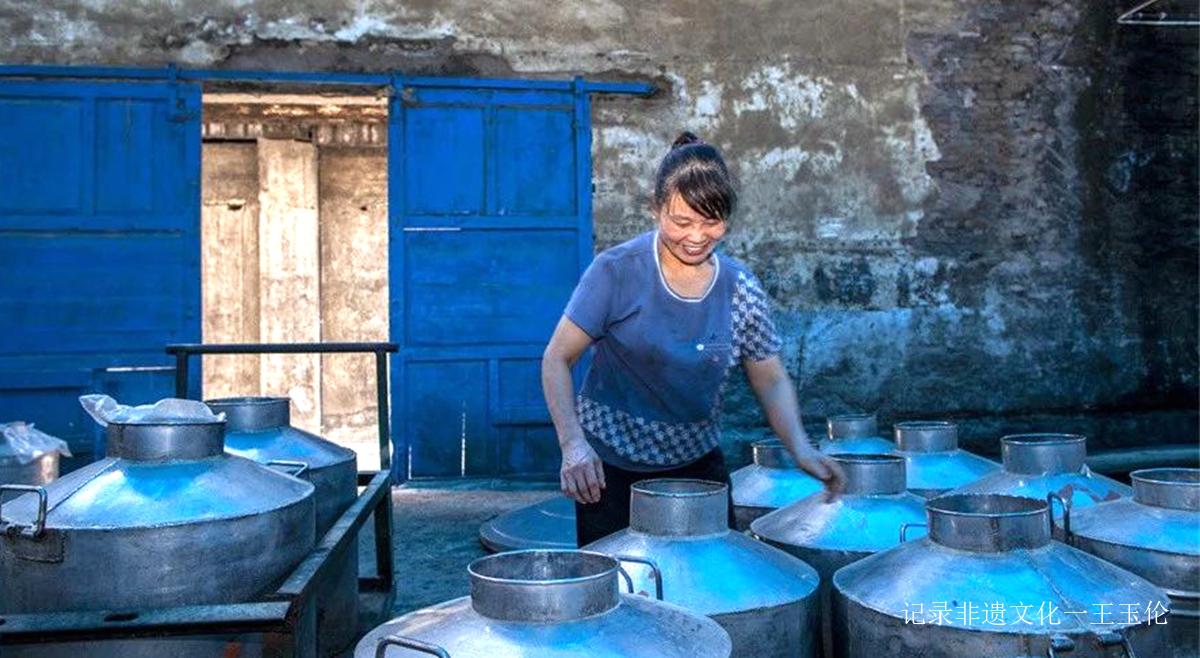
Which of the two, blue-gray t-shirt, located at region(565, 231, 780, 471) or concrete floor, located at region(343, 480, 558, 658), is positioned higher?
blue-gray t-shirt, located at region(565, 231, 780, 471)

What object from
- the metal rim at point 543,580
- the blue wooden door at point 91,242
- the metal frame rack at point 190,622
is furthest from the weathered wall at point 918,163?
the metal rim at point 543,580

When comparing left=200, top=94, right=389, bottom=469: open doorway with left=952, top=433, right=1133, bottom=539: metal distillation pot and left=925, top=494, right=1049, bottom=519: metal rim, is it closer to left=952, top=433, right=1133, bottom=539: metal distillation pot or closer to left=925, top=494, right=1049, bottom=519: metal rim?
left=952, top=433, right=1133, bottom=539: metal distillation pot

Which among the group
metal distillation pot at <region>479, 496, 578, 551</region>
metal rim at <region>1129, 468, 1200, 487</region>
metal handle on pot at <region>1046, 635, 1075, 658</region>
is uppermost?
metal rim at <region>1129, 468, 1200, 487</region>

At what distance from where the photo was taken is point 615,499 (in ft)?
9.60

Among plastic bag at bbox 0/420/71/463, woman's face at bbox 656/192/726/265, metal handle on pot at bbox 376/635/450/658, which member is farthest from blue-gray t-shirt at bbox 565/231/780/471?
plastic bag at bbox 0/420/71/463

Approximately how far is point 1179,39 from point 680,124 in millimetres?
4080

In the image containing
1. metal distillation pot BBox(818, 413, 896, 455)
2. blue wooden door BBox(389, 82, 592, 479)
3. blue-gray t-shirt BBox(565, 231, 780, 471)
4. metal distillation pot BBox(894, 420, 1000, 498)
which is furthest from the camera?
blue wooden door BBox(389, 82, 592, 479)

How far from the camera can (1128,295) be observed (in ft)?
26.8

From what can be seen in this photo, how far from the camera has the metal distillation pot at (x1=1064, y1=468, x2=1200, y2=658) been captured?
262cm

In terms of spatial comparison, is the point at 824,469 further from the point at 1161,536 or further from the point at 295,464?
the point at 295,464

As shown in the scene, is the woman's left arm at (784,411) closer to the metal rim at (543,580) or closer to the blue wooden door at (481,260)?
the metal rim at (543,580)

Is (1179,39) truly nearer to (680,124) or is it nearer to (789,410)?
(680,124)

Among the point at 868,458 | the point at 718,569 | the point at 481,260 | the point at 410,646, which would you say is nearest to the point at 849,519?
the point at 868,458

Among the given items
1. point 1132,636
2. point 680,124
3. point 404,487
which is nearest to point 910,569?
point 1132,636
